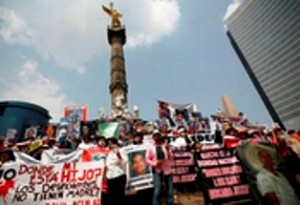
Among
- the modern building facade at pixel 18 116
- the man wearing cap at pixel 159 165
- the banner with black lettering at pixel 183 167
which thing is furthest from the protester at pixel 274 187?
the modern building facade at pixel 18 116

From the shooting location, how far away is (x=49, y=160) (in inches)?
264

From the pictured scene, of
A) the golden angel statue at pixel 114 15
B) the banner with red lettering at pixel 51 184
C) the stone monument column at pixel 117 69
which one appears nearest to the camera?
the banner with red lettering at pixel 51 184

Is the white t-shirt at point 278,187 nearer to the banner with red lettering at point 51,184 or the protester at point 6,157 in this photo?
the banner with red lettering at point 51,184

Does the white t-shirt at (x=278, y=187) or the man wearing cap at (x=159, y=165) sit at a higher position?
the man wearing cap at (x=159, y=165)

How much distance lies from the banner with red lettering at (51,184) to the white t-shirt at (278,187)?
2966 millimetres

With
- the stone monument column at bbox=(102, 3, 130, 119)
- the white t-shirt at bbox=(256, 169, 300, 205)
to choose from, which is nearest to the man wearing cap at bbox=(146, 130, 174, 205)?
the white t-shirt at bbox=(256, 169, 300, 205)

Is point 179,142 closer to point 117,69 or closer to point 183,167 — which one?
point 183,167

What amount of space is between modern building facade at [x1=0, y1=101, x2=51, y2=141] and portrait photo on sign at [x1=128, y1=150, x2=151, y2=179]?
12.1m

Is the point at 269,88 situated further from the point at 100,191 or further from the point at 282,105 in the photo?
the point at 100,191

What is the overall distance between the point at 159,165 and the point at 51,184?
2122 mm

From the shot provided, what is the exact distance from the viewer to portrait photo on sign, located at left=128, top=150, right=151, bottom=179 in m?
5.91

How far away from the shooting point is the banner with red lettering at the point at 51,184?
5.06 metres

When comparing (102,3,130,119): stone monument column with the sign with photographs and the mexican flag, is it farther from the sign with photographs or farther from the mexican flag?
the sign with photographs

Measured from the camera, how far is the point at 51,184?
5.26 metres
